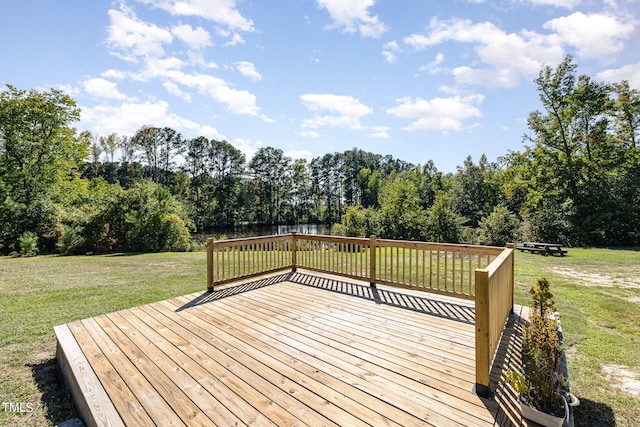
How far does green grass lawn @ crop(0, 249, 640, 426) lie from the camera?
260 cm

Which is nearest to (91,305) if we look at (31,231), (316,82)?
(316,82)

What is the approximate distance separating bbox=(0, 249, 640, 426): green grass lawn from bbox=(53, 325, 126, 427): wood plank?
0.57 feet

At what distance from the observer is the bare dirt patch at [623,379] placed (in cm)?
271

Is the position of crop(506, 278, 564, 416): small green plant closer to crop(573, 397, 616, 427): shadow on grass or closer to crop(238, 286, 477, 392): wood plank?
crop(238, 286, 477, 392): wood plank

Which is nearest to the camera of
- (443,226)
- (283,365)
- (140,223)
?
(283,365)

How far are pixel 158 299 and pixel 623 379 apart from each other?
A: 265 inches

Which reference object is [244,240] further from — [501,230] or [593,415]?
[501,230]

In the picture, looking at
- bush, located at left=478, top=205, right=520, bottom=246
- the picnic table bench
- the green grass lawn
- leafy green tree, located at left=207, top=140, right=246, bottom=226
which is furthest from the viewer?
leafy green tree, located at left=207, top=140, right=246, bottom=226

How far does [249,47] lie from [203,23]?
1499mm

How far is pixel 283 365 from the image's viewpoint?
2.72 metres

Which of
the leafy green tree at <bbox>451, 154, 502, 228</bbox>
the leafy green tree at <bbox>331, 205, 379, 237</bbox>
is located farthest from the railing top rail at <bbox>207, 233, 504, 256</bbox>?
the leafy green tree at <bbox>451, 154, 502, 228</bbox>

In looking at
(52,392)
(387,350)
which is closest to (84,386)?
(52,392)

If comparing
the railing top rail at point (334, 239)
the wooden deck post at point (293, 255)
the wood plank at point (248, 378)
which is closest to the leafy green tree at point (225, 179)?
the wooden deck post at point (293, 255)

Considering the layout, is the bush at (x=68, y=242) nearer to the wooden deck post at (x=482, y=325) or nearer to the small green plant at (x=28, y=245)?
the small green plant at (x=28, y=245)
